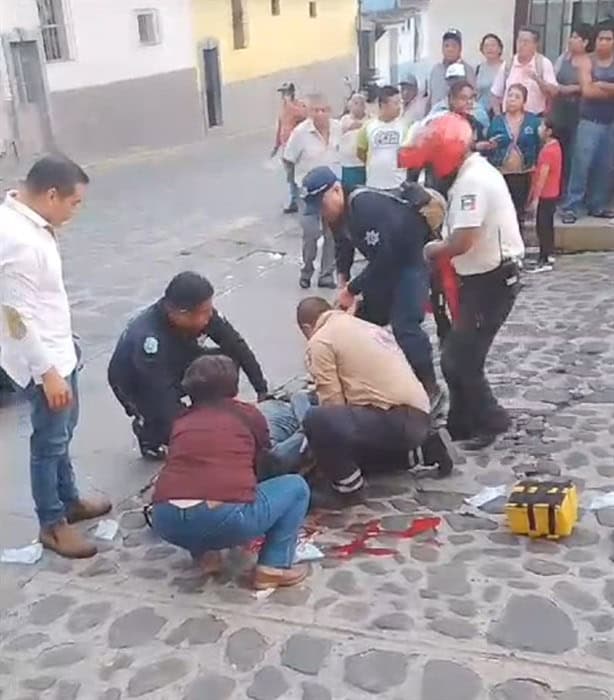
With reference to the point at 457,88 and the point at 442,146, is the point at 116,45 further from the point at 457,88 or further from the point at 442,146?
the point at 442,146

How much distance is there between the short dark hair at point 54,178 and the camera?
14.1ft

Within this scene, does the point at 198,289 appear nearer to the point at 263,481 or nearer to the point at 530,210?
the point at 263,481

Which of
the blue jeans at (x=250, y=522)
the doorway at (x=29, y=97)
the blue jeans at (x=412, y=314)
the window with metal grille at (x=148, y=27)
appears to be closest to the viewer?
the blue jeans at (x=250, y=522)

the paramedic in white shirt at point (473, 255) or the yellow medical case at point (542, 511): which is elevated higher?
the paramedic in white shirt at point (473, 255)

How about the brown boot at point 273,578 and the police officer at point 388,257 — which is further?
the police officer at point 388,257

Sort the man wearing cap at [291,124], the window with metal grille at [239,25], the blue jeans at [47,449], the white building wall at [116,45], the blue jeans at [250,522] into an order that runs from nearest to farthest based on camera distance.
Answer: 1. the blue jeans at [250,522]
2. the blue jeans at [47,449]
3. the man wearing cap at [291,124]
4. the white building wall at [116,45]
5. the window with metal grille at [239,25]

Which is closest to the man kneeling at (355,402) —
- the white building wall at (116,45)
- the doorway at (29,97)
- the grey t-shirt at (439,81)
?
the grey t-shirt at (439,81)

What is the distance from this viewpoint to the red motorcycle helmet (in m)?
5.26

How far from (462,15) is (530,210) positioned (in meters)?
3.48

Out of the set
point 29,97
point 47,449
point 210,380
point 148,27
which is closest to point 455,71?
point 210,380

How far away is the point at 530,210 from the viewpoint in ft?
33.0

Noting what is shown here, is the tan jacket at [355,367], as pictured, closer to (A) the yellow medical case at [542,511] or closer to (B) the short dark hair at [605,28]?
(A) the yellow medical case at [542,511]

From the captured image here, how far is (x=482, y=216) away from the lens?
526 centimetres

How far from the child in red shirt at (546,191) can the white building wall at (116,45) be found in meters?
12.4
